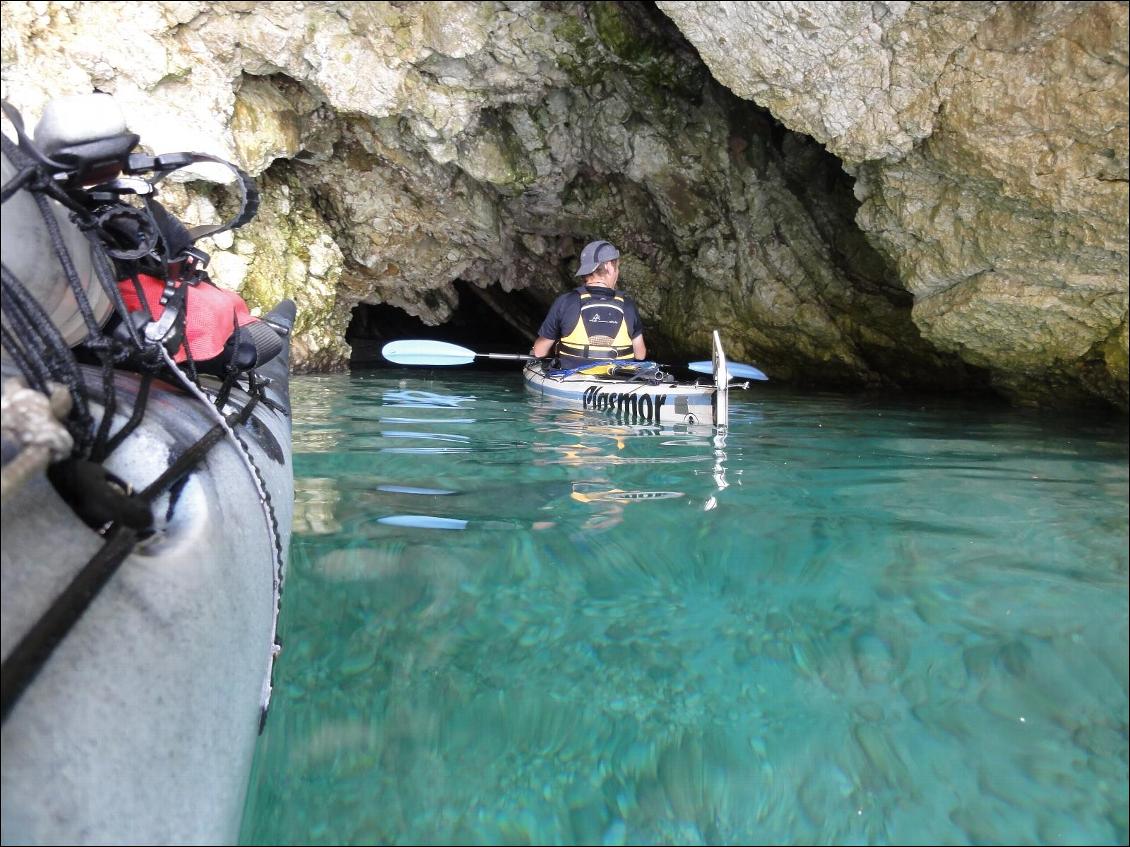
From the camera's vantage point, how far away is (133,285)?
2404 mm

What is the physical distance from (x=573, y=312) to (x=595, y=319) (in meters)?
0.22

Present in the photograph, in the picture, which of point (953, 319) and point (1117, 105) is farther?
point (953, 319)

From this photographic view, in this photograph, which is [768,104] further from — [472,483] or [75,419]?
[75,419]

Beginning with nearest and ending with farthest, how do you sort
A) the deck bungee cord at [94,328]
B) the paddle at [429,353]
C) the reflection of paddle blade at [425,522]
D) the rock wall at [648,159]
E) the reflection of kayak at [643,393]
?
the deck bungee cord at [94,328] → the reflection of paddle blade at [425,522] → the rock wall at [648,159] → the reflection of kayak at [643,393] → the paddle at [429,353]

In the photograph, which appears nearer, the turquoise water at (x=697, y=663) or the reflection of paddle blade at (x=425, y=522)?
the turquoise water at (x=697, y=663)

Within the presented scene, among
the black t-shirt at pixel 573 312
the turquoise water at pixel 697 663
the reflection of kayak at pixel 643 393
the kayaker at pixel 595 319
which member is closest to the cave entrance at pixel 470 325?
the black t-shirt at pixel 573 312

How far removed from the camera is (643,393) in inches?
220

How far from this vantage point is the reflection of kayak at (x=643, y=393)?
5.30 meters

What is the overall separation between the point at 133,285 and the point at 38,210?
70cm

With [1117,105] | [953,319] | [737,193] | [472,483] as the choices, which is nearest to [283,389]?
[472,483]

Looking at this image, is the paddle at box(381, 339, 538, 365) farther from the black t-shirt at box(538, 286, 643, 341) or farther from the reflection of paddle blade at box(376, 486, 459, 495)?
the reflection of paddle blade at box(376, 486, 459, 495)

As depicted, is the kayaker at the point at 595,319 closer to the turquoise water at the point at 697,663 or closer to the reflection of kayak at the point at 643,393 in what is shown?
the reflection of kayak at the point at 643,393

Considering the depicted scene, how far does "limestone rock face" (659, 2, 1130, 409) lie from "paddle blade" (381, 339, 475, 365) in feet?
10.3

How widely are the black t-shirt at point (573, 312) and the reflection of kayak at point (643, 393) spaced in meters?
0.52
